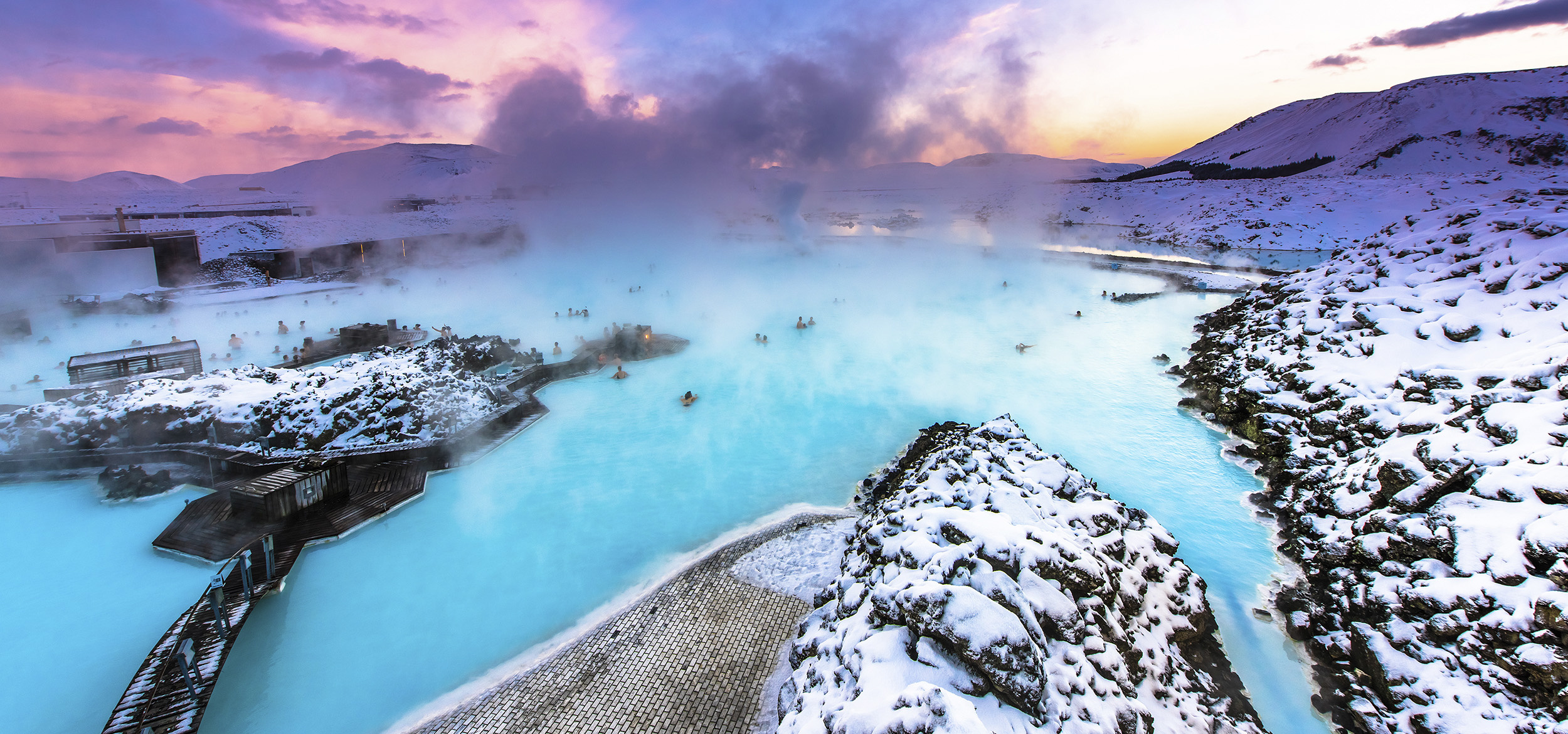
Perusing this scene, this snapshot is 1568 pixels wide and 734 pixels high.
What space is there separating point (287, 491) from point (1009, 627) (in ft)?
45.9

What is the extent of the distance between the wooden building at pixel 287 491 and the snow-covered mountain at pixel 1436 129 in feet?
328

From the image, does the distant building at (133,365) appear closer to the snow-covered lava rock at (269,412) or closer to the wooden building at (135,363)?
the wooden building at (135,363)

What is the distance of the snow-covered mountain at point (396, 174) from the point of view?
287 ft

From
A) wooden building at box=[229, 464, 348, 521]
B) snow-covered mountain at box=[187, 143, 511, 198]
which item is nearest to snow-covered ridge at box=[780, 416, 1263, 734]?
wooden building at box=[229, 464, 348, 521]

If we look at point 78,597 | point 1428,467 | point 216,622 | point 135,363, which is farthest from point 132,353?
point 1428,467

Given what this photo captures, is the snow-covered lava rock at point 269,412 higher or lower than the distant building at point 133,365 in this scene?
lower

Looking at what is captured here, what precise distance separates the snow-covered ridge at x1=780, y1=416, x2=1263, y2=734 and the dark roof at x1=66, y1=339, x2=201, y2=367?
24888 millimetres

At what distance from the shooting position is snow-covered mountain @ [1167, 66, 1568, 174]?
64.9 m

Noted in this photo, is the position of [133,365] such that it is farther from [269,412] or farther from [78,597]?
[78,597]

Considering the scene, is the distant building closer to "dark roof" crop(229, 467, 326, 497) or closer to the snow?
"dark roof" crop(229, 467, 326, 497)

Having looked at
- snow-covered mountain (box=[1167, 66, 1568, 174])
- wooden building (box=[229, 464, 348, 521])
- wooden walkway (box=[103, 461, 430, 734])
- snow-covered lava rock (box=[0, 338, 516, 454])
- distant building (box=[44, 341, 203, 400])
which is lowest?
wooden walkway (box=[103, 461, 430, 734])

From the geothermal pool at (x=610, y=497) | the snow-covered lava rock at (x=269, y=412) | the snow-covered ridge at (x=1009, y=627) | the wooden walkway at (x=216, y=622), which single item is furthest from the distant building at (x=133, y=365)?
the snow-covered ridge at (x=1009, y=627)

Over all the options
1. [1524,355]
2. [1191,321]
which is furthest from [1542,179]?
[1524,355]

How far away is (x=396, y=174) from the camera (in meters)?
119
